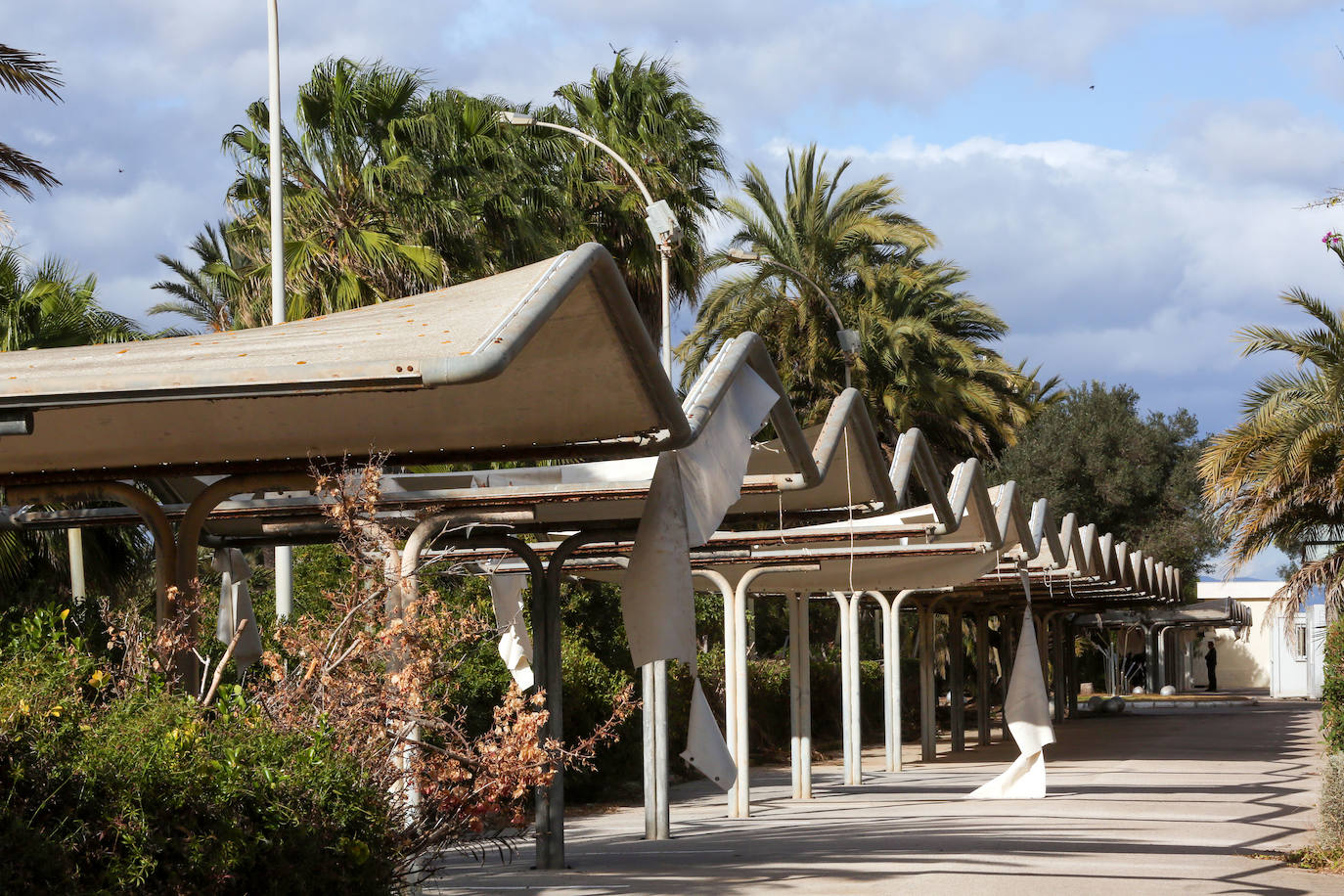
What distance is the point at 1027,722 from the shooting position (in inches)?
566

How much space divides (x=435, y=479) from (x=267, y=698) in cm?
431

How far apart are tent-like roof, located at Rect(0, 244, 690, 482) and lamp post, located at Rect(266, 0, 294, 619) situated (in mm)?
9342

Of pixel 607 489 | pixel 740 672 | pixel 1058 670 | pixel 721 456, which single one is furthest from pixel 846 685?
pixel 1058 670

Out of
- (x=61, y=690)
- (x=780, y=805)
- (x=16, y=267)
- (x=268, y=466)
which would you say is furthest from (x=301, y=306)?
(x=61, y=690)

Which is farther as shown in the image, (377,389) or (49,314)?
(49,314)

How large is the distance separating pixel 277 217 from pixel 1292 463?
12607 mm

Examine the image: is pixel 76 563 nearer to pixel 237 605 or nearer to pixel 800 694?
pixel 237 605

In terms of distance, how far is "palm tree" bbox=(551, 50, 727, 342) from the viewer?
28000 mm

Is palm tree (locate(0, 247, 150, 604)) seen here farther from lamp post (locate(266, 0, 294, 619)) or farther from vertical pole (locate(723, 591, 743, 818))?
vertical pole (locate(723, 591, 743, 818))

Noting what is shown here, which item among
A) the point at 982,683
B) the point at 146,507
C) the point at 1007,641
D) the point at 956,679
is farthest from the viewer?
the point at 1007,641

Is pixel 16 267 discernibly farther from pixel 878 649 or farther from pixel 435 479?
pixel 878 649

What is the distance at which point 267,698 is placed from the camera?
5.57 metres

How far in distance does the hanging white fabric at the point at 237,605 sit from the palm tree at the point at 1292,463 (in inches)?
514

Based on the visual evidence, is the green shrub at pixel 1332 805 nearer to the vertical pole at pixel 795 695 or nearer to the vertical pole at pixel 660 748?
the vertical pole at pixel 660 748
